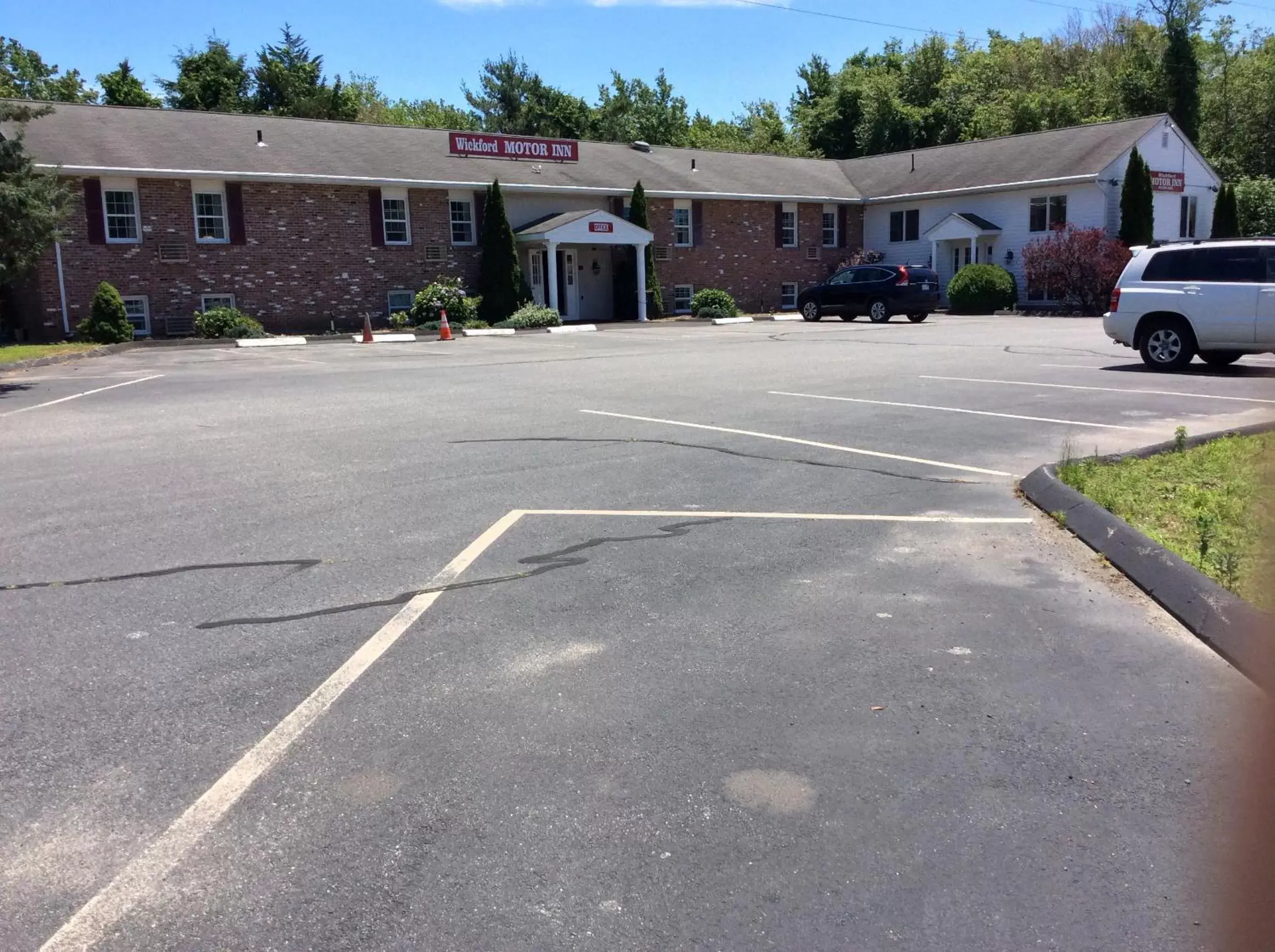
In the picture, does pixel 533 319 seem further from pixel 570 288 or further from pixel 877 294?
pixel 877 294

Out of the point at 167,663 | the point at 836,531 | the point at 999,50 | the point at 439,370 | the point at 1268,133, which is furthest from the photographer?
the point at 999,50

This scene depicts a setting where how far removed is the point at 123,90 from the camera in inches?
2235

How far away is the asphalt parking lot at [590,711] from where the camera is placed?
3.15 m

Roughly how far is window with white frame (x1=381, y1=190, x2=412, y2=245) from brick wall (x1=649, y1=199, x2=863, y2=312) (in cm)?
935

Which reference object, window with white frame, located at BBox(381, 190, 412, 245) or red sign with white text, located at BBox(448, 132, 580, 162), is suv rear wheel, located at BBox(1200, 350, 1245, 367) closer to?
window with white frame, located at BBox(381, 190, 412, 245)

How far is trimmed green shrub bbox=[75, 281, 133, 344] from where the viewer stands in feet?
88.6

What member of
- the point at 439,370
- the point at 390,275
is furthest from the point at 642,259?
the point at 439,370

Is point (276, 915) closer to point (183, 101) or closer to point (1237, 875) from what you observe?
point (1237, 875)

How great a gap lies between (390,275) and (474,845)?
31.5 meters

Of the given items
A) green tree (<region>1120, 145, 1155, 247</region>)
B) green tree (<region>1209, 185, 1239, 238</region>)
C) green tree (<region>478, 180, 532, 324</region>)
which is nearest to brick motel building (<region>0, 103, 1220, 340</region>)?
green tree (<region>1209, 185, 1239, 238</region>)

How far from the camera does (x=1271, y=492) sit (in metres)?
1.58

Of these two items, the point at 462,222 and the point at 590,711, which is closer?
the point at 590,711

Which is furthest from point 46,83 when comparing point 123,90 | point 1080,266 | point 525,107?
point 1080,266

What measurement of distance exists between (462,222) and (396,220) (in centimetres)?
236
